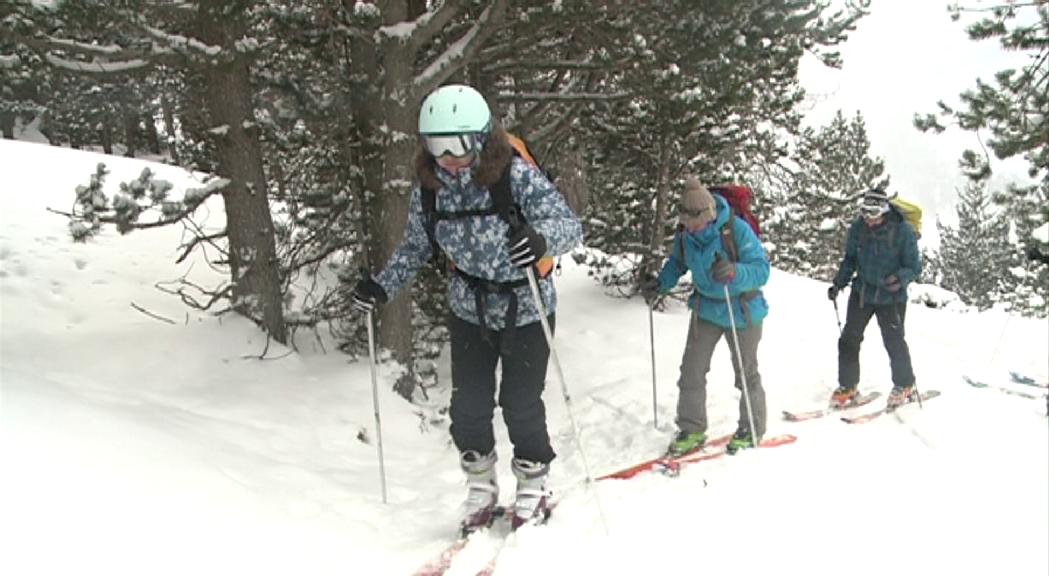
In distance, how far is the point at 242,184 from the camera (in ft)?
22.9

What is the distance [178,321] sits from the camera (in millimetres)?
8039

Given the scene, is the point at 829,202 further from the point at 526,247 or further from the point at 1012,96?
the point at 526,247

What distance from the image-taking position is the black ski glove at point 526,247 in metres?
3.48

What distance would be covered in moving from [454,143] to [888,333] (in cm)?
516

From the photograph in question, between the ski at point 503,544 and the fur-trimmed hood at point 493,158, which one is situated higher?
the fur-trimmed hood at point 493,158

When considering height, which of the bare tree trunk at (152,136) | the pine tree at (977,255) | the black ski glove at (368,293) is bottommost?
the pine tree at (977,255)

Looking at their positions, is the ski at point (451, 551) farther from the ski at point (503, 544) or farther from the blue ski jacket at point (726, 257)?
the blue ski jacket at point (726, 257)

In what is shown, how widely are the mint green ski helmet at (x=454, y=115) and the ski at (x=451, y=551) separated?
7.16 feet

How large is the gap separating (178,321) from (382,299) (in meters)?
4.86

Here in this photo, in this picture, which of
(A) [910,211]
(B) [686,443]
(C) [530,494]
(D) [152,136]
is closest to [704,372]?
(B) [686,443]

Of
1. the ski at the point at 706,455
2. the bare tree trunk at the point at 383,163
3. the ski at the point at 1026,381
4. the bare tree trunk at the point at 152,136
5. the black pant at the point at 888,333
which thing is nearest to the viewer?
the ski at the point at 706,455

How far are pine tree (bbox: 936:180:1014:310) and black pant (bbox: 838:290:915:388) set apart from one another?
44947mm

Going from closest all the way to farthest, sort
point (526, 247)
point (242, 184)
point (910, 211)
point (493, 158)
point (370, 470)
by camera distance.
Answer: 1. point (526, 247)
2. point (493, 158)
3. point (370, 470)
4. point (910, 211)
5. point (242, 184)

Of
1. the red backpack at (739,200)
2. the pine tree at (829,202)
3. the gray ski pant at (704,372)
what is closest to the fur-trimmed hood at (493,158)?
the red backpack at (739,200)
